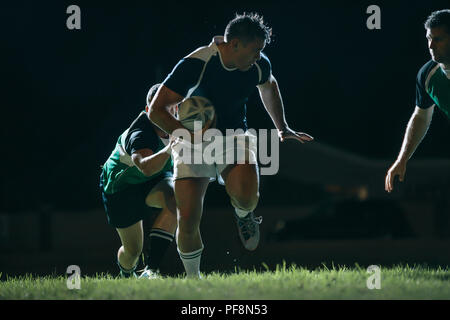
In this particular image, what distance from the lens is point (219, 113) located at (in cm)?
546

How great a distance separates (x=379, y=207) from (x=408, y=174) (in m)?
15.3

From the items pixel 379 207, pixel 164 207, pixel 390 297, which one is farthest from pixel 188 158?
pixel 379 207

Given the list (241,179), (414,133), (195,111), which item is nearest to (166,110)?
(195,111)

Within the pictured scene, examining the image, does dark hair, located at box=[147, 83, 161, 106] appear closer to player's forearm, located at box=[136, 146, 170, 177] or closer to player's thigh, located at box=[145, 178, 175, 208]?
player's forearm, located at box=[136, 146, 170, 177]

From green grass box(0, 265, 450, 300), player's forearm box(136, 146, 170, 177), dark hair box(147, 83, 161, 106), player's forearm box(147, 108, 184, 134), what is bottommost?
green grass box(0, 265, 450, 300)

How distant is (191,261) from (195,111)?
131 cm

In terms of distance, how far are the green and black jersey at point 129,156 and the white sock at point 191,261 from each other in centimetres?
98

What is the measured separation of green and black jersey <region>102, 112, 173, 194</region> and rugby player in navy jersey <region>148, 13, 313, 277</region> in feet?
1.64

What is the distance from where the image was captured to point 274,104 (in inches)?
231

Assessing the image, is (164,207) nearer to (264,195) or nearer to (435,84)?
(435,84)

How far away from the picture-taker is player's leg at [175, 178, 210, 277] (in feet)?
17.9

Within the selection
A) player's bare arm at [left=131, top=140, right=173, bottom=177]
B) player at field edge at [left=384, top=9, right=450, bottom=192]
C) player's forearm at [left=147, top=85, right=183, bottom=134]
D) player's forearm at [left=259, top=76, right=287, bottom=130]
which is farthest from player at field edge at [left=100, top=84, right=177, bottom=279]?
player at field edge at [left=384, top=9, right=450, bottom=192]

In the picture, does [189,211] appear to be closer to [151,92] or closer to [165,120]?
[165,120]

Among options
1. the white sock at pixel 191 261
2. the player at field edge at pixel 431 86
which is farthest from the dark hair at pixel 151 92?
the player at field edge at pixel 431 86
